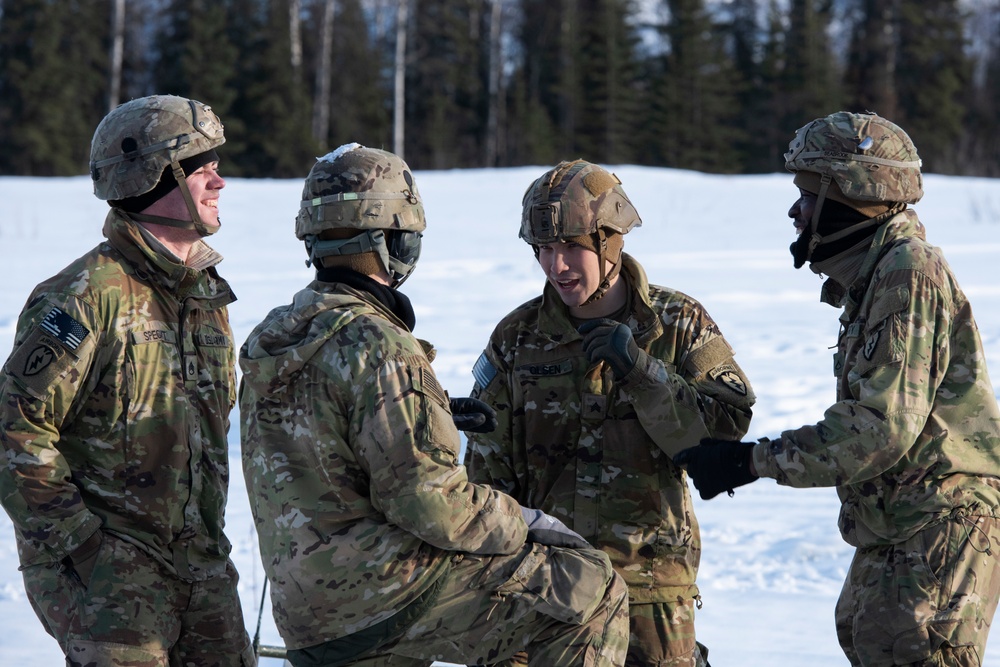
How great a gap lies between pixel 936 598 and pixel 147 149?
2.71 meters

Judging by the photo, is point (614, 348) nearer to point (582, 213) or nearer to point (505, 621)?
point (582, 213)

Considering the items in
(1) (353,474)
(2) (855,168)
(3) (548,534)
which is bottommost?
(3) (548,534)

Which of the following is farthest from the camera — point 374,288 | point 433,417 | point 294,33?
point 294,33

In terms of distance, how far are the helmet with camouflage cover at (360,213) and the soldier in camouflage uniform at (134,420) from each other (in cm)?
67

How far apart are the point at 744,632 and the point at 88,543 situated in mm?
3149

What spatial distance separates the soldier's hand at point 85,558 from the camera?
3.28 m

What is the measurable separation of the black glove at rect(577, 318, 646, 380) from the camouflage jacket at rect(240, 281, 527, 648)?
0.67 m

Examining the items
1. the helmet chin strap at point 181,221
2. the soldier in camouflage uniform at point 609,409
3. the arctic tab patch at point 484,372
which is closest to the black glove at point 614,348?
the soldier in camouflage uniform at point 609,409

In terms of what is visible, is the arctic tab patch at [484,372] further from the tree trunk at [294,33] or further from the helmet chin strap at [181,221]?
the tree trunk at [294,33]

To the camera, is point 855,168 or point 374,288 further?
point 855,168

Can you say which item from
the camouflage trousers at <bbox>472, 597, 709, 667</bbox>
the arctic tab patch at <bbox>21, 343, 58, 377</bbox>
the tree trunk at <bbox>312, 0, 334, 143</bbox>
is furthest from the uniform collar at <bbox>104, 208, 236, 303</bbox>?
the tree trunk at <bbox>312, 0, 334, 143</bbox>

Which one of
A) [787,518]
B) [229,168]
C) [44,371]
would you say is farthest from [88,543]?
[229,168]

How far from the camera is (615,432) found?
3.71 m

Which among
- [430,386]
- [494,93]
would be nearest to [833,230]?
[430,386]
